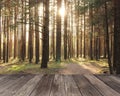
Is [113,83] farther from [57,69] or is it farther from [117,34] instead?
[57,69]

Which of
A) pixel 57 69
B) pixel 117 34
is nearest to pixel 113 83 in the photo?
pixel 117 34

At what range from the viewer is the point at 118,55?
1412 centimetres

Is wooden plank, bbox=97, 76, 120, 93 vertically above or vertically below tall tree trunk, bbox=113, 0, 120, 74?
below

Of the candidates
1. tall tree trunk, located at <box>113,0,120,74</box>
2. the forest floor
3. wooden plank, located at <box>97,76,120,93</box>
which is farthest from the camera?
the forest floor

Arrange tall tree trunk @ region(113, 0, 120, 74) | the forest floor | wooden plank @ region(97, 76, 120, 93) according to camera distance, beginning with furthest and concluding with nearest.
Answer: the forest floor
tall tree trunk @ region(113, 0, 120, 74)
wooden plank @ region(97, 76, 120, 93)

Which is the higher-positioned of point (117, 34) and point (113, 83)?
point (117, 34)

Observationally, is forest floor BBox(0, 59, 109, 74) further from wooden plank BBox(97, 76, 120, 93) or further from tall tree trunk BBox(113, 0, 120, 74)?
wooden plank BBox(97, 76, 120, 93)

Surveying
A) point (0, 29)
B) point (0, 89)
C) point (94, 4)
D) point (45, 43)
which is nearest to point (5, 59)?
point (0, 29)

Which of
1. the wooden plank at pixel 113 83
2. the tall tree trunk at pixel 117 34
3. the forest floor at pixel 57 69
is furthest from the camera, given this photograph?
the forest floor at pixel 57 69

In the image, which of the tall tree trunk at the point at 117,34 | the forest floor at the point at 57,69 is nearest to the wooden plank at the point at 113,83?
the tall tree trunk at the point at 117,34

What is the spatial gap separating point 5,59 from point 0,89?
36.7 metres

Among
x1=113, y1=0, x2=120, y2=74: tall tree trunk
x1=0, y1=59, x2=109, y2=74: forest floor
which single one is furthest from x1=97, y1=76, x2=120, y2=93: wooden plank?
x1=0, y1=59, x2=109, y2=74: forest floor

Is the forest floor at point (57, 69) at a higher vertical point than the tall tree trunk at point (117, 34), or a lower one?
lower

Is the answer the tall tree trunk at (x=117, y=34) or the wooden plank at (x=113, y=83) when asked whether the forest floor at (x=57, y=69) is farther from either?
the wooden plank at (x=113, y=83)
